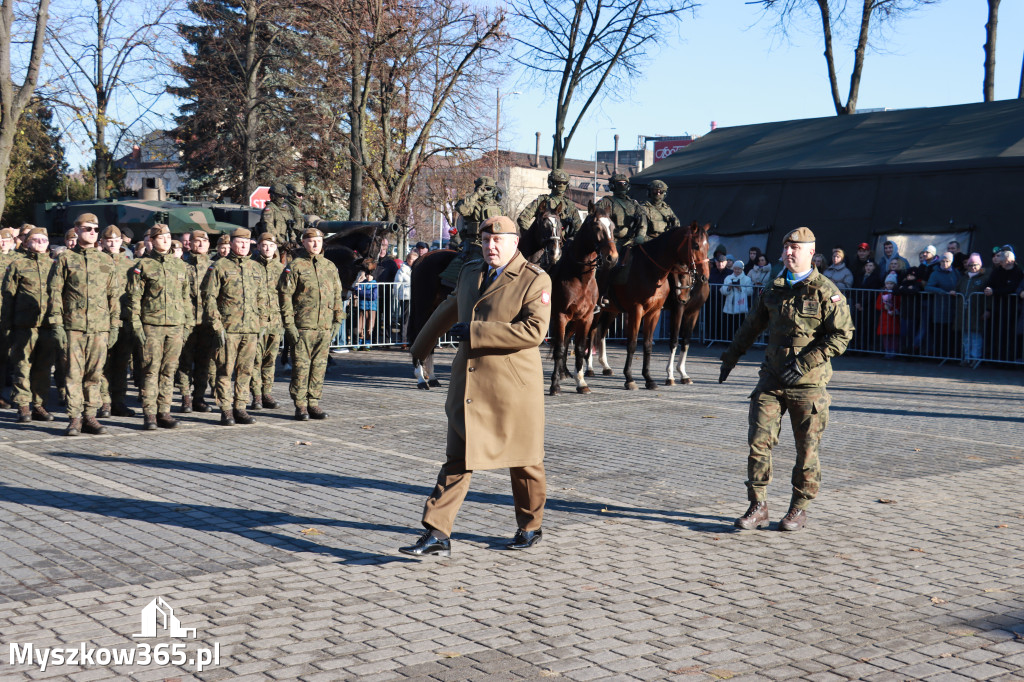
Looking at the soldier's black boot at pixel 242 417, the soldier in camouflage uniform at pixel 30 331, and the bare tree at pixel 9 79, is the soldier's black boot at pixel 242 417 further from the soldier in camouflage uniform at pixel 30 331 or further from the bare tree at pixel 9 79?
the bare tree at pixel 9 79

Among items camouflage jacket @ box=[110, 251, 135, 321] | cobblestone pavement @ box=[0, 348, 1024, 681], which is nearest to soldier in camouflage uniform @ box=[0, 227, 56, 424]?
cobblestone pavement @ box=[0, 348, 1024, 681]

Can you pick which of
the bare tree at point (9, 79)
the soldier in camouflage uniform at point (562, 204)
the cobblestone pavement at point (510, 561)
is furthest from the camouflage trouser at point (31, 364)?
the bare tree at point (9, 79)

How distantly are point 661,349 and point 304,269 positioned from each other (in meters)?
11.5

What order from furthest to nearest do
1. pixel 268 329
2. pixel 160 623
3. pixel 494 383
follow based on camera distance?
pixel 268 329, pixel 494 383, pixel 160 623

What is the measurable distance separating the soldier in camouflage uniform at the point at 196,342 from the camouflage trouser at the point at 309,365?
3.01 feet

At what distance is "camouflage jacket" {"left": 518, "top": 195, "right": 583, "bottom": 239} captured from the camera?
15.4 m

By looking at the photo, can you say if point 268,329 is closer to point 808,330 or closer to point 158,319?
point 158,319

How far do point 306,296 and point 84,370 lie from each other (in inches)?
94.6

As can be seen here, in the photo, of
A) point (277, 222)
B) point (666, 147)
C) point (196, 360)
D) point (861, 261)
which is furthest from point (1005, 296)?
point (666, 147)

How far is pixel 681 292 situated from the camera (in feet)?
51.9

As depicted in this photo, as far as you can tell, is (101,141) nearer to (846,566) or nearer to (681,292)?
(681,292)

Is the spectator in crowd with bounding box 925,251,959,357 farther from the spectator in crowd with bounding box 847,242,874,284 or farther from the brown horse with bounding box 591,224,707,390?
the brown horse with bounding box 591,224,707,390

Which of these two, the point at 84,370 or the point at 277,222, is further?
the point at 277,222

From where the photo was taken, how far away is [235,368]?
12.3 m
